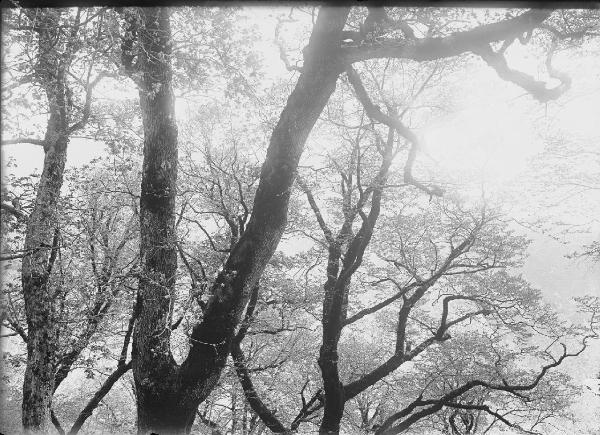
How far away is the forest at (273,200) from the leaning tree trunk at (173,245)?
0.02m

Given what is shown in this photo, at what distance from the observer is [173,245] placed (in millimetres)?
4691

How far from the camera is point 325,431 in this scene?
29.7 feet

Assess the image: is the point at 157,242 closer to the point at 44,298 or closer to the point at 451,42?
the point at 44,298

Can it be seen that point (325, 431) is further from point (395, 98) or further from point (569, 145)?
point (569, 145)

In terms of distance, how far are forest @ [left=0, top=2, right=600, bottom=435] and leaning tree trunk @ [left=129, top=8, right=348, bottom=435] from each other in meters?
0.02

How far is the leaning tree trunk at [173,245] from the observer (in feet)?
14.0

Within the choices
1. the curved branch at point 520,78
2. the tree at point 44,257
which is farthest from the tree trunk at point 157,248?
the curved branch at point 520,78

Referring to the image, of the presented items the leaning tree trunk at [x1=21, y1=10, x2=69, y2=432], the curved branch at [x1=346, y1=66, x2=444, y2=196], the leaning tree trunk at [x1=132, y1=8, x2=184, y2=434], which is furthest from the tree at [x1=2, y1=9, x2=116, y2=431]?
the curved branch at [x1=346, y1=66, x2=444, y2=196]

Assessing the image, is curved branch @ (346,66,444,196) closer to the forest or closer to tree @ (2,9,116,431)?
the forest

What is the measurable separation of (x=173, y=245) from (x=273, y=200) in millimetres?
1325

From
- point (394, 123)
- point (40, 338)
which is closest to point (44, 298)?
point (40, 338)

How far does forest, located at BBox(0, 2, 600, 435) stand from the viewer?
4336 millimetres

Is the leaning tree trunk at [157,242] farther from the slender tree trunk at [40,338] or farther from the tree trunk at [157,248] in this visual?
the slender tree trunk at [40,338]

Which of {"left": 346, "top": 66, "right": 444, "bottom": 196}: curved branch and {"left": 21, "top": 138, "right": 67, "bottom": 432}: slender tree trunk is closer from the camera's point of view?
{"left": 346, "top": 66, "right": 444, "bottom": 196}: curved branch
